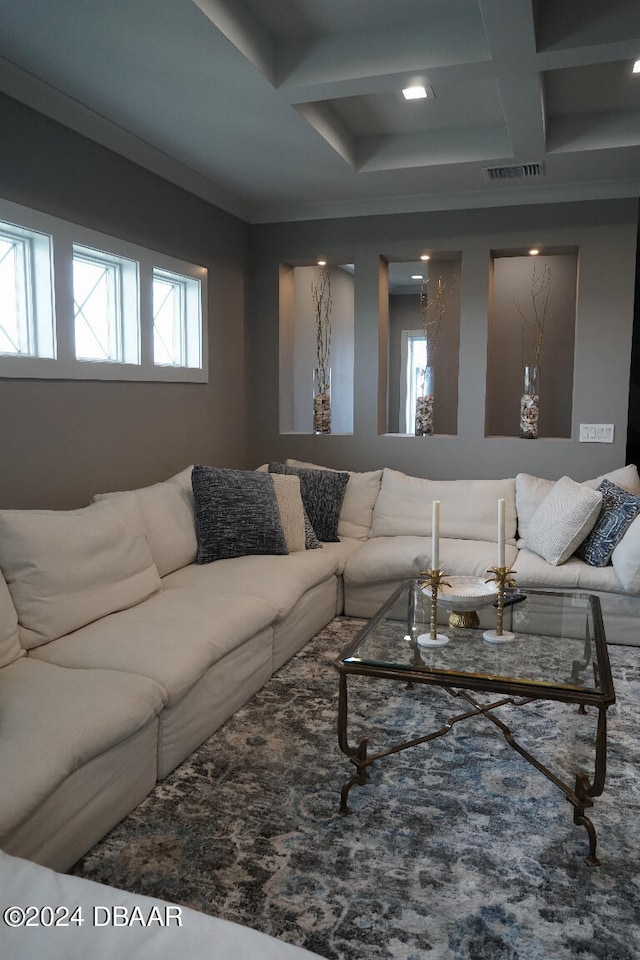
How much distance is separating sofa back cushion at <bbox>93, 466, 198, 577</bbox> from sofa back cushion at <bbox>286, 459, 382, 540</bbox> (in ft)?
3.69

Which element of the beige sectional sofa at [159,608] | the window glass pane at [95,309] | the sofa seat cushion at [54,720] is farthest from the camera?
the window glass pane at [95,309]

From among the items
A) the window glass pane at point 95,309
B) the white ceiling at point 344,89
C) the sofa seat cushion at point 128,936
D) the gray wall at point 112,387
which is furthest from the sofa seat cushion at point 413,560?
the sofa seat cushion at point 128,936

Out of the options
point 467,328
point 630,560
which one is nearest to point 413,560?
point 630,560

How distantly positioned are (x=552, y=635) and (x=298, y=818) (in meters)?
1.12

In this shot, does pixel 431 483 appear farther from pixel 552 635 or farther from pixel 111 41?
pixel 111 41

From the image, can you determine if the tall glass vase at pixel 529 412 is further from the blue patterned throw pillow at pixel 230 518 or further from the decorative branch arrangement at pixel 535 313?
the blue patterned throw pillow at pixel 230 518

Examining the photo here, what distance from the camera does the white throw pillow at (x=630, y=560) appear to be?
3656 mm

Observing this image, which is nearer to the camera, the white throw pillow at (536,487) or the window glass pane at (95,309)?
the window glass pane at (95,309)

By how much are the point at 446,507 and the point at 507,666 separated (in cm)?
233

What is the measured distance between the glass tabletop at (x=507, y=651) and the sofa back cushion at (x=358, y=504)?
1.70 meters

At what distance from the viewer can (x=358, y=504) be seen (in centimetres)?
482

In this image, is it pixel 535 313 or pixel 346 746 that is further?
pixel 535 313

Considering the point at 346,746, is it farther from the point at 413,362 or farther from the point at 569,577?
the point at 413,362

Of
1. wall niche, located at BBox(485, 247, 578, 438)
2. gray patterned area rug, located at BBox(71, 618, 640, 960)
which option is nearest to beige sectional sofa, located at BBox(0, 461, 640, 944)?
gray patterned area rug, located at BBox(71, 618, 640, 960)
